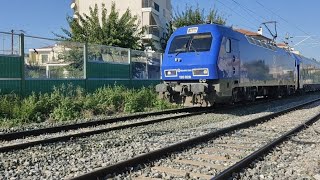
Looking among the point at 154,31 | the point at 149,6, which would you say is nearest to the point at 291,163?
the point at 154,31

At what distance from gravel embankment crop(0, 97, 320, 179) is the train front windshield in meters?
4.50

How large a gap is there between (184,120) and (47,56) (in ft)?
21.1

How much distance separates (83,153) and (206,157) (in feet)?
7.35

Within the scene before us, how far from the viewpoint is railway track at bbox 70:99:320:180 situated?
6117mm

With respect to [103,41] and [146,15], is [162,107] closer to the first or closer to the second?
[103,41]

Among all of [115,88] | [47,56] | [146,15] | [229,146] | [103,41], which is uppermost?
[146,15]

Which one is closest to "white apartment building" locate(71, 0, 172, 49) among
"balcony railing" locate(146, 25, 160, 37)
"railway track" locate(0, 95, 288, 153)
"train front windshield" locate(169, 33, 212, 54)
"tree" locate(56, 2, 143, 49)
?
"balcony railing" locate(146, 25, 160, 37)

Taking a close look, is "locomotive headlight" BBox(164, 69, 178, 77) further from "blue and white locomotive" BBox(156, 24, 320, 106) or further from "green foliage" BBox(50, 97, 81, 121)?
"green foliage" BBox(50, 97, 81, 121)

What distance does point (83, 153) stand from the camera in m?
7.61

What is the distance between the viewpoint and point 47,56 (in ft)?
54.4

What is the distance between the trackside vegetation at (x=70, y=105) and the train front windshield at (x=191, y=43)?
2992mm

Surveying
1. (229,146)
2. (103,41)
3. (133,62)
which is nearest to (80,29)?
(103,41)

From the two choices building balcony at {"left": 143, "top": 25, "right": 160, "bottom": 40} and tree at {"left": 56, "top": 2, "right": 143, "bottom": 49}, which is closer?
tree at {"left": 56, "top": 2, "right": 143, "bottom": 49}

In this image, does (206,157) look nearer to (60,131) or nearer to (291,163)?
(291,163)
